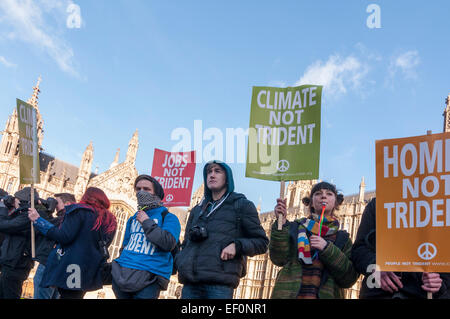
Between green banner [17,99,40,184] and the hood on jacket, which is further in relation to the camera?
green banner [17,99,40,184]

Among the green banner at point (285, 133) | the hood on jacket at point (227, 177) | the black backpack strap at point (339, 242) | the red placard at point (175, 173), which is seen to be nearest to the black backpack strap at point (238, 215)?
the hood on jacket at point (227, 177)

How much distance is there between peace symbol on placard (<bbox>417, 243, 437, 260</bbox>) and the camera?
122 inches

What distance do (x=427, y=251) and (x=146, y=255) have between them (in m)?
2.49

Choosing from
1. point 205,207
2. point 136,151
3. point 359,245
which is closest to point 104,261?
point 205,207

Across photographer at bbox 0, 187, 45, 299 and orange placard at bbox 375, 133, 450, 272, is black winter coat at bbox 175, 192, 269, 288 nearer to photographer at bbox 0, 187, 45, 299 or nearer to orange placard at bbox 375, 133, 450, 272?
orange placard at bbox 375, 133, 450, 272

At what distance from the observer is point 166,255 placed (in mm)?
4266

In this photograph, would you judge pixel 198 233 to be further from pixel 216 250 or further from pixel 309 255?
pixel 309 255

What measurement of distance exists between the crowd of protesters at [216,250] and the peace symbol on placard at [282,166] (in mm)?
363

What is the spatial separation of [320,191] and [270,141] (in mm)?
785

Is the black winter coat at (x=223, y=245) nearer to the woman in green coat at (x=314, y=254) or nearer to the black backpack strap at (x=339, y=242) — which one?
the woman in green coat at (x=314, y=254)

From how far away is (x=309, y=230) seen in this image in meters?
3.99

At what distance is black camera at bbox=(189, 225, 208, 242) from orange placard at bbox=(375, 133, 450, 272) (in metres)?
1.54

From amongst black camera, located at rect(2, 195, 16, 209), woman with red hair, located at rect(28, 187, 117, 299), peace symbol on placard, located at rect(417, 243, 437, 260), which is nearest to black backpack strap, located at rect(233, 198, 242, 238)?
woman with red hair, located at rect(28, 187, 117, 299)
